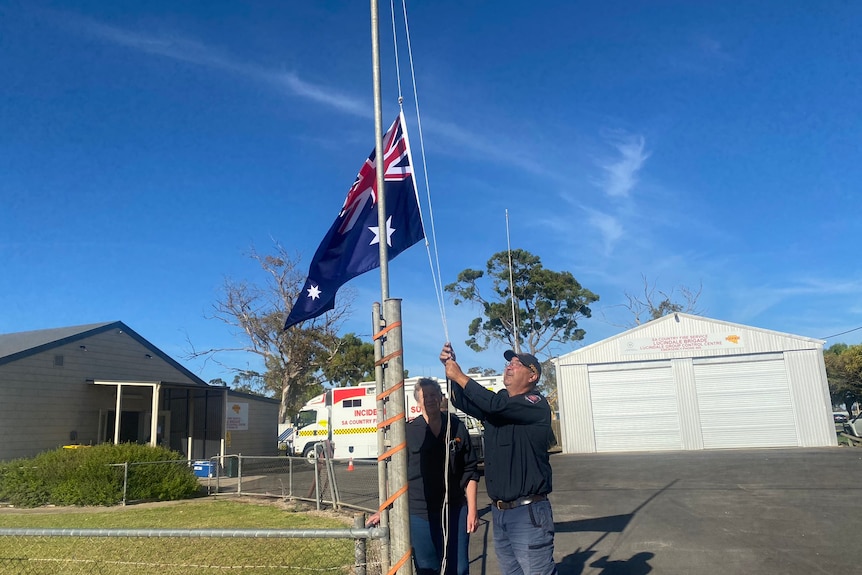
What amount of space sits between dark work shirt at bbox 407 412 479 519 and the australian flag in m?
1.76

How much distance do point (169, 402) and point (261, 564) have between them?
59.4 feet

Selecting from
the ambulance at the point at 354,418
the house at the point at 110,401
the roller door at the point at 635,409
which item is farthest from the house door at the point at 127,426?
the roller door at the point at 635,409

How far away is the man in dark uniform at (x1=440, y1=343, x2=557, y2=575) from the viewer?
369 cm

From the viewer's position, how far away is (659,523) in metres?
9.03

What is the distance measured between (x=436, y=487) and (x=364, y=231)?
2643 mm

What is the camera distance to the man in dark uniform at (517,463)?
369 cm

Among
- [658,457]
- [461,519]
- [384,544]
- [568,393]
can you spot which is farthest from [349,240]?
[568,393]

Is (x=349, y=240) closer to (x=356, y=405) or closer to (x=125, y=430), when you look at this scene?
(x=356, y=405)

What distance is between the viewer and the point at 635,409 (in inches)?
1026

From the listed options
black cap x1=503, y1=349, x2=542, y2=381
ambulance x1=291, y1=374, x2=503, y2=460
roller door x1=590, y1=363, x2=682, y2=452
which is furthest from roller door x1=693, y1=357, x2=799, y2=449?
black cap x1=503, y1=349, x2=542, y2=381

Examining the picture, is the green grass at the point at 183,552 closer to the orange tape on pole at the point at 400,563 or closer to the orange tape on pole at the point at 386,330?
the orange tape on pole at the point at 400,563

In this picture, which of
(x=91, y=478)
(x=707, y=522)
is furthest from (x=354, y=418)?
(x=707, y=522)

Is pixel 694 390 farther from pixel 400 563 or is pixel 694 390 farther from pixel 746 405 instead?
pixel 400 563

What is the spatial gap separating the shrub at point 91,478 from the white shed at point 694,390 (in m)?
17.2
